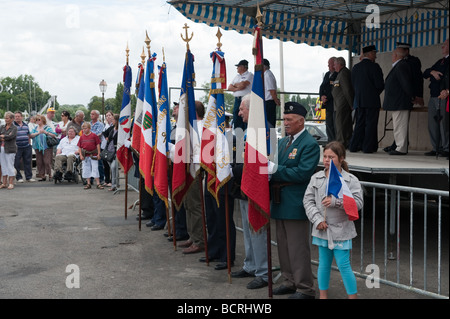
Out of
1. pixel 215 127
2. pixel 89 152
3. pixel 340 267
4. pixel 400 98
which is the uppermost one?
pixel 400 98

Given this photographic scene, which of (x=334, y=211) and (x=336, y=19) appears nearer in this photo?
(x=334, y=211)

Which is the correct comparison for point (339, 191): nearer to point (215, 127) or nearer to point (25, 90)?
point (215, 127)

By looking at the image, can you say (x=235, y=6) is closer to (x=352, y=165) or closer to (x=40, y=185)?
(x=352, y=165)

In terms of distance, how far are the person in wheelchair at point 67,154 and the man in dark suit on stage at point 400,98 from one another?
9672 millimetres

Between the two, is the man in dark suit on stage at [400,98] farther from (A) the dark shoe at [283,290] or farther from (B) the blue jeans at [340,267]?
(B) the blue jeans at [340,267]

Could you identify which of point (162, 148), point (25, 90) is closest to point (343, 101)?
point (162, 148)

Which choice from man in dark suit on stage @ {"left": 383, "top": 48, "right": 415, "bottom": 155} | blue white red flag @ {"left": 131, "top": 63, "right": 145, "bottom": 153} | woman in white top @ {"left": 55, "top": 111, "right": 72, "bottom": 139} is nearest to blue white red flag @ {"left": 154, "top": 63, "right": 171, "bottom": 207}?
blue white red flag @ {"left": 131, "top": 63, "right": 145, "bottom": 153}

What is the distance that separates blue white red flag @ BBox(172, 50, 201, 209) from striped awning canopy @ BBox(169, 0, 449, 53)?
4.28m

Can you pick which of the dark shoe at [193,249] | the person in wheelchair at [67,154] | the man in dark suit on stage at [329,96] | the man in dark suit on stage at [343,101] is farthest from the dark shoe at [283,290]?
the person in wheelchair at [67,154]

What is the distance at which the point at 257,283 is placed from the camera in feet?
19.6

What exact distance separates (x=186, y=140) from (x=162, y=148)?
29.7 inches

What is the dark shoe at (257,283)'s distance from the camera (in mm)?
5934

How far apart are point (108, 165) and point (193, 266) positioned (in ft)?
29.5

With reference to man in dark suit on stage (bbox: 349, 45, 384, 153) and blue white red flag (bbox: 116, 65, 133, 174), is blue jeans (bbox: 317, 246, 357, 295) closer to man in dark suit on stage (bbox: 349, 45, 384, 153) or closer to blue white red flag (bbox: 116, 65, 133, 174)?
man in dark suit on stage (bbox: 349, 45, 384, 153)
